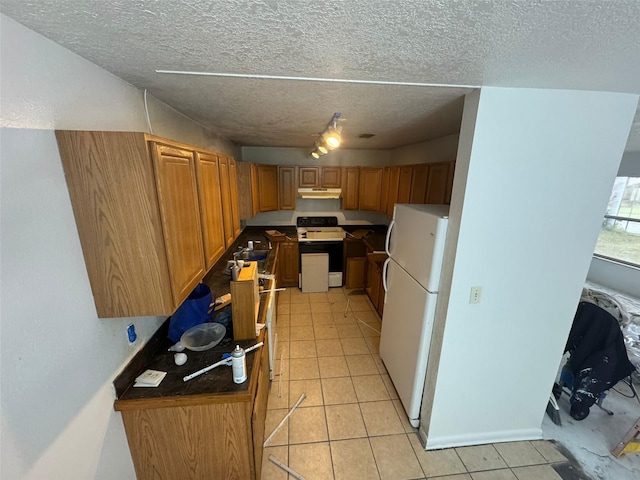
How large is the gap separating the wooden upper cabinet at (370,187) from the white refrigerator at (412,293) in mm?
1892

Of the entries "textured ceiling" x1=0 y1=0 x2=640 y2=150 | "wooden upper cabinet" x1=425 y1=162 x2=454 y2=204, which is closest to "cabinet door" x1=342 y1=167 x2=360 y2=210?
"wooden upper cabinet" x1=425 y1=162 x2=454 y2=204

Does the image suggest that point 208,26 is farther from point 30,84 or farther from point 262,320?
point 262,320

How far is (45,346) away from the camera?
2.67ft

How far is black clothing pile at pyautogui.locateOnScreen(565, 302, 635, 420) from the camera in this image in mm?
1902

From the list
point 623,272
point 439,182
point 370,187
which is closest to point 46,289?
point 439,182

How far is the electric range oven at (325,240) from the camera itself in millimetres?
4066

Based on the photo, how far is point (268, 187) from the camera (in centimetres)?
386

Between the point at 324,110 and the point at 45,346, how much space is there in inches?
74.2

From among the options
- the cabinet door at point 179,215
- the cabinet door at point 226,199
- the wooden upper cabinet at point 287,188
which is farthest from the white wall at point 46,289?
the wooden upper cabinet at point 287,188

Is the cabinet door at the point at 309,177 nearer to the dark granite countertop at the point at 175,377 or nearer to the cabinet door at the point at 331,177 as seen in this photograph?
the cabinet door at the point at 331,177

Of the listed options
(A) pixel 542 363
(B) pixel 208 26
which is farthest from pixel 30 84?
(A) pixel 542 363

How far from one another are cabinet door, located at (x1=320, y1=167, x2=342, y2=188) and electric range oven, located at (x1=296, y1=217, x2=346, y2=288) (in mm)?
680

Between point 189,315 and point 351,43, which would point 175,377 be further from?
point 351,43

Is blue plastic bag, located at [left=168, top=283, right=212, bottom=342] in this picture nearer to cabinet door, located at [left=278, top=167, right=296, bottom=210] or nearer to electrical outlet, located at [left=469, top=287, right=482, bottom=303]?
electrical outlet, located at [left=469, top=287, right=482, bottom=303]
